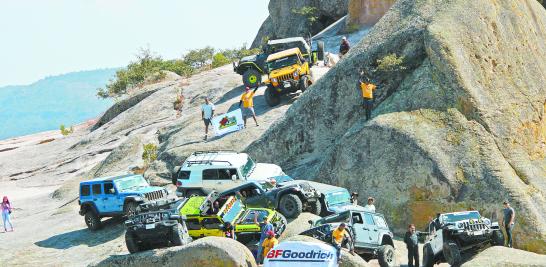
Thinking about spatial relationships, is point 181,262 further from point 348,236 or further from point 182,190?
point 182,190

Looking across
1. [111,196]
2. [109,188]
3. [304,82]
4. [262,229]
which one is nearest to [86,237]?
[111,196]

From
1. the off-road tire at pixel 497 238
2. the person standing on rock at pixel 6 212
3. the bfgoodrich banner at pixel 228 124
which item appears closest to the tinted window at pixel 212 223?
the off-road tire at pixel 497 238

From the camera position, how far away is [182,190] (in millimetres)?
29922

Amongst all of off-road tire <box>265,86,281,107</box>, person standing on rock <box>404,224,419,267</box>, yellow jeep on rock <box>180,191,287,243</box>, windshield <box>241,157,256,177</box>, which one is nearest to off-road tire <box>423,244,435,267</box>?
person standing on rock <box>404,224,419,267</box>

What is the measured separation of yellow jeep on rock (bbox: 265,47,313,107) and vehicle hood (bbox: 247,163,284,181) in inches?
303

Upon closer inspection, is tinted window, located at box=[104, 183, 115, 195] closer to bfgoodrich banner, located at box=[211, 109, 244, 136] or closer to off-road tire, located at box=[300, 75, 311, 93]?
bfgoodrich banner, located at box=[211, 109, 244, 136]

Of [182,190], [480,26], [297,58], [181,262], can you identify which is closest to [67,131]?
[297,58]

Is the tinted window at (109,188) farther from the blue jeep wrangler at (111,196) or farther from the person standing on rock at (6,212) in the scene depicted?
the person standing on rock at (6,212)

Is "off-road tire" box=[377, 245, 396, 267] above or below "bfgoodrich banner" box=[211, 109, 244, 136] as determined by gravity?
below

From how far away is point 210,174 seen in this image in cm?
2953

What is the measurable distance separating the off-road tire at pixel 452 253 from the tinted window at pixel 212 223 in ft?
20.7

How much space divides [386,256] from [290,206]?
438 cm

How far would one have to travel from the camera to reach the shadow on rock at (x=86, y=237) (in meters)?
28.3

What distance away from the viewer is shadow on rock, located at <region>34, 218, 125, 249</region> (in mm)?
28281
